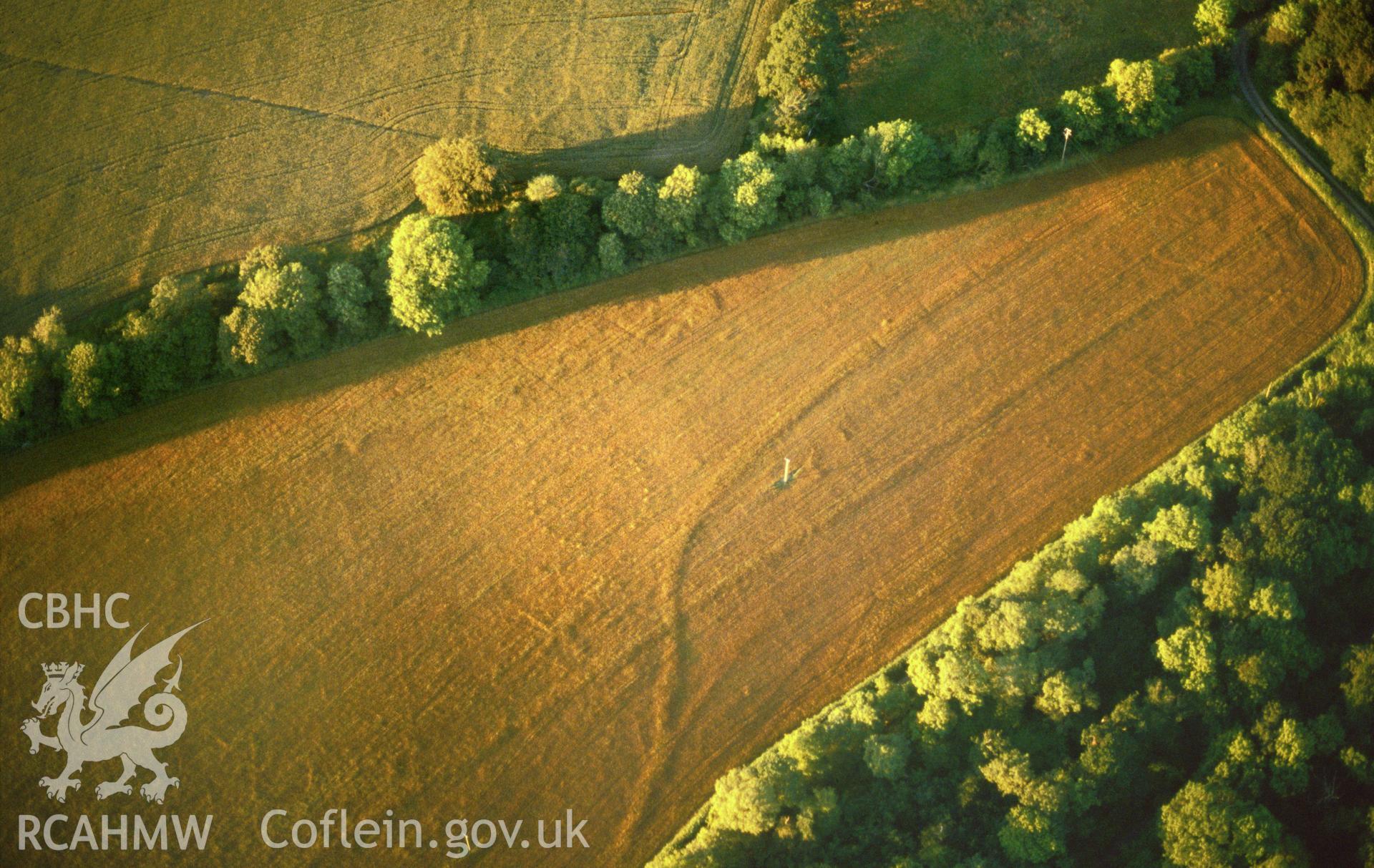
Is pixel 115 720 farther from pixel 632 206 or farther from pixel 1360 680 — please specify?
pixel 1360 680

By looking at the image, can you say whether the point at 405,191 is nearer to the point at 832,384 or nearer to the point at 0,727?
the point at 832,384

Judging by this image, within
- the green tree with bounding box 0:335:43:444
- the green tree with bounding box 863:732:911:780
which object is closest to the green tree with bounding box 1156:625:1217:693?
the green tree with bounding box 863:732:911:780

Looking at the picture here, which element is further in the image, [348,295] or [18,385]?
[348,295]

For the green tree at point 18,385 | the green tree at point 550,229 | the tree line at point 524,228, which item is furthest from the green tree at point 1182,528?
the green tree at point 18,385

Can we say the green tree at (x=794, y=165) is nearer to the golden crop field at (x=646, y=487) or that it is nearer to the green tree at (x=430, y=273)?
the golden crop field at (x=646, y=487)

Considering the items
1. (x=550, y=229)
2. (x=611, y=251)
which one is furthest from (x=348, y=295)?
(x=611, y=251)

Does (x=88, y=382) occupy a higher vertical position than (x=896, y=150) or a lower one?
lower
